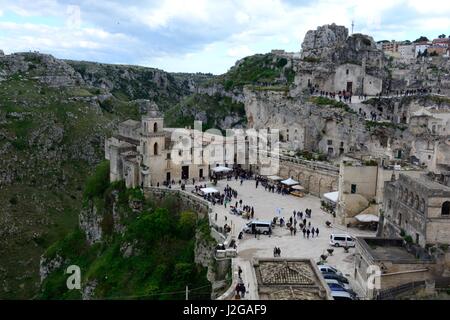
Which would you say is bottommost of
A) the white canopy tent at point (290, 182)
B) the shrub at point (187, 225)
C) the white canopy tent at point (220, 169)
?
the shrub at point (187, 225)

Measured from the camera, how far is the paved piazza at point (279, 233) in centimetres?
3253

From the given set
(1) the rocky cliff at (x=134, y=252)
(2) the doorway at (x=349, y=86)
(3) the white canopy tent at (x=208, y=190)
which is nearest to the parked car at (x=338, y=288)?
(1) the rocky cliff at (x=134, y=252)

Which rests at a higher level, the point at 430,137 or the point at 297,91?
the point at 297,91

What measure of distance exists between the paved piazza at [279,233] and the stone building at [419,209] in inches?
143

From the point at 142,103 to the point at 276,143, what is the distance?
76010 mm

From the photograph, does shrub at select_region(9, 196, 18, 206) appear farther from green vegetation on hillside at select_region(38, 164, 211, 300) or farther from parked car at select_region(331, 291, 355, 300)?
parked car at select_region(331, 291, 355, 300)

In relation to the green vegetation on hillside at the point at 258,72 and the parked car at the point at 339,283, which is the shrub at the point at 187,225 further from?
the green vegetation on hillside at the point at 258,72

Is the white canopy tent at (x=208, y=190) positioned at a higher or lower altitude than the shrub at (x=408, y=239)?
higher

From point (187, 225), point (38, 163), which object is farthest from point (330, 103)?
point (38, 163)

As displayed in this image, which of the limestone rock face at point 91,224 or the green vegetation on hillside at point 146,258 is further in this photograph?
the limestone rock face at point 91,224
